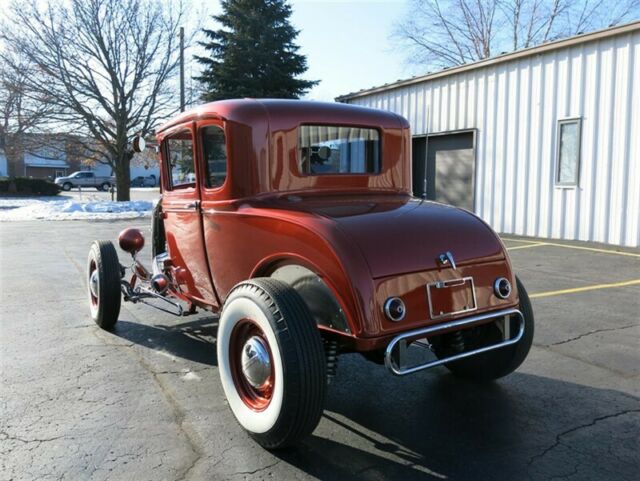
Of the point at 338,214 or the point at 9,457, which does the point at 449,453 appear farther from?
the point at 9,457

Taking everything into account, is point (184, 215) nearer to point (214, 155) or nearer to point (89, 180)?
point (214, 155)

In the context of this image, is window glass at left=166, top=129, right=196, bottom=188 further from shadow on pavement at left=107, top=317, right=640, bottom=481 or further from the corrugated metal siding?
the corrugated metal siding

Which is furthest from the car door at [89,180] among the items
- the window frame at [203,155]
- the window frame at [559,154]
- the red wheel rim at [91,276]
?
the window frame at [203,155]

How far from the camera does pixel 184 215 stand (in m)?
4.34

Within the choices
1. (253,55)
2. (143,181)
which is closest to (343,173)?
(253,55)

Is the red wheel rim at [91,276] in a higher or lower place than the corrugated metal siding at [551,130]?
lower

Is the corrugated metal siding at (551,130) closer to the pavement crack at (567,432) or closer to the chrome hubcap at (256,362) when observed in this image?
the pavement crack at (567,432)

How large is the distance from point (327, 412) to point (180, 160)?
271 centimetres

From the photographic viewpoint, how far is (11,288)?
726 centimetres

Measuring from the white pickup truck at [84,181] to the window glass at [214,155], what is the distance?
1994 inches

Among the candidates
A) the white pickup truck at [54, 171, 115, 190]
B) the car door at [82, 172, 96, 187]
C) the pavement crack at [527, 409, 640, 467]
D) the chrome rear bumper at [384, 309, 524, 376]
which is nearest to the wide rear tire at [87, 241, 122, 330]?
the chrome rear bumper at [384, 309, 524, 376]

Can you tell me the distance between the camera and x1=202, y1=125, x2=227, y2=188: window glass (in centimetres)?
382

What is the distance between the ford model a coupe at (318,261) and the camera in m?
2.76

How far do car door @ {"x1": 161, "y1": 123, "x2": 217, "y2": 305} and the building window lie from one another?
8.46 m
